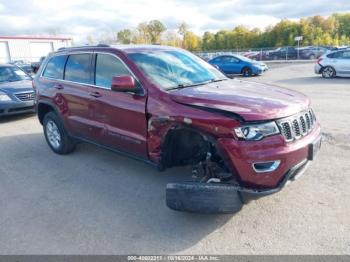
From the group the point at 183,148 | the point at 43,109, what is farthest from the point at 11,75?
the point at 183,148

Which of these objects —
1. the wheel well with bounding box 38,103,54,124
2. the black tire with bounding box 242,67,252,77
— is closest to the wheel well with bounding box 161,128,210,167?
the wheel well with bounding box 38,103,54,124

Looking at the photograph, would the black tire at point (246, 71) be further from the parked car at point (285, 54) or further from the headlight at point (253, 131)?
the parked car at point (285, 54)

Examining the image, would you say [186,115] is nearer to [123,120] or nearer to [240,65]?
[123,120]

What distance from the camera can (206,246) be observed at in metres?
3.00

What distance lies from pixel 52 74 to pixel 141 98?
2.62m

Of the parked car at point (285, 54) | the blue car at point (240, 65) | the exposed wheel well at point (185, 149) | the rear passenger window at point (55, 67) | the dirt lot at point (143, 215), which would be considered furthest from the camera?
the parked car at point (285, 54)

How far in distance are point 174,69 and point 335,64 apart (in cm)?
1334

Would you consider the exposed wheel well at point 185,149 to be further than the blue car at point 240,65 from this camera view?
No

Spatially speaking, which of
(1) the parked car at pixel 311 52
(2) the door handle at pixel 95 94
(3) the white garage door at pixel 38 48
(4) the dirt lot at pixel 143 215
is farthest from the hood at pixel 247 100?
(3) the white garage door at pixel 38 48

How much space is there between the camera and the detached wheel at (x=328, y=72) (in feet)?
49.9

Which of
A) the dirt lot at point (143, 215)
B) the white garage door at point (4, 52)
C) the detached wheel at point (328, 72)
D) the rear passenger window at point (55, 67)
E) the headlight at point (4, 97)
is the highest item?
the white garage door at point (4, 52)

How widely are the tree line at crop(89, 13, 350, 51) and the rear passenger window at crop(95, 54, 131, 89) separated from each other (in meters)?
51.2

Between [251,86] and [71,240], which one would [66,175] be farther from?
[251,86]

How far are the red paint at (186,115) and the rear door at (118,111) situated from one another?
0.01 metres
